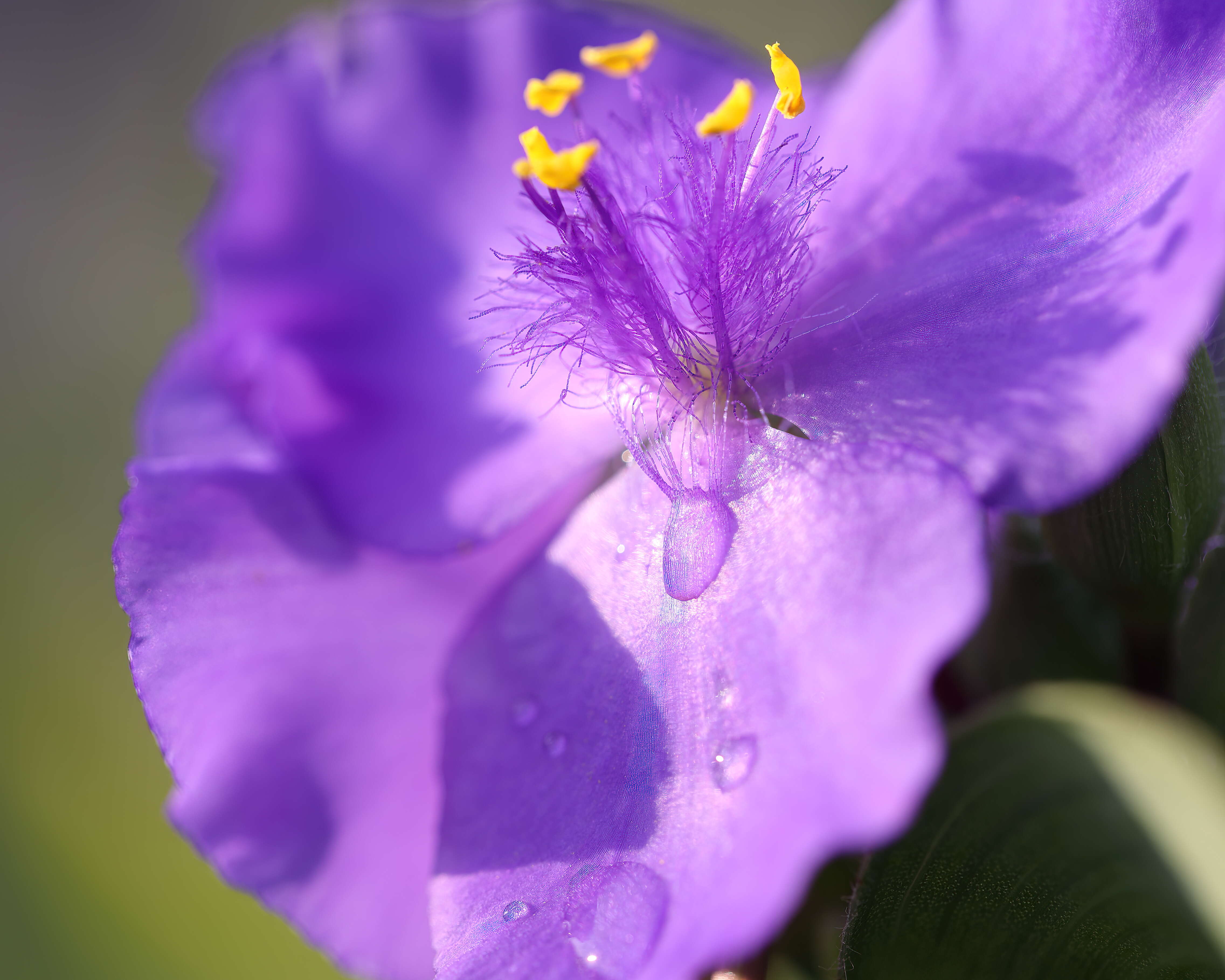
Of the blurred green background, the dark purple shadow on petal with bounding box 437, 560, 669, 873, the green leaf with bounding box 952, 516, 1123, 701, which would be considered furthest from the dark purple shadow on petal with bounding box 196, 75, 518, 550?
the blurred green background

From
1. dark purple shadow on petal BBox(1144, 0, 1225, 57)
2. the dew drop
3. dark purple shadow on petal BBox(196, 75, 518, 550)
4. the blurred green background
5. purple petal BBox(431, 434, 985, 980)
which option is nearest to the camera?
purple petal BBox(431, 434, 985, 980)

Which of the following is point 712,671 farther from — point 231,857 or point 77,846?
point 77,846

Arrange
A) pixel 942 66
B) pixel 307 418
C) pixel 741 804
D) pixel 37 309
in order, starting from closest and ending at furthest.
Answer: pixel 741 804
pixel 942 66
pixel 307 418
pixel 37 309

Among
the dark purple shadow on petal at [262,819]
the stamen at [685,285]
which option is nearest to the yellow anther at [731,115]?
the stamen at [685,285]

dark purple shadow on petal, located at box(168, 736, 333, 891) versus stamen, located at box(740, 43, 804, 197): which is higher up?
stamen, located at box(740, 43, 804, 197)

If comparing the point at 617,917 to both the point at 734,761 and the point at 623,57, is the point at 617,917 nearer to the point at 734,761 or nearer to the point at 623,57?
Answer: the point at 734,761

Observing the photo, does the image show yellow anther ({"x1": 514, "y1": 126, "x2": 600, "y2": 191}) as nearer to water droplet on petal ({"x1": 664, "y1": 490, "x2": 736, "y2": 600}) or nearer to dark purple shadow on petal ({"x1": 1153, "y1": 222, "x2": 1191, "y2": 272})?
water droplet on petal ({"x1": 664, "y1": 490, "x2": 736, "y2": 600})

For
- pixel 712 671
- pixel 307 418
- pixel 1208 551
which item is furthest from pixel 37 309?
pixel 1208 551
